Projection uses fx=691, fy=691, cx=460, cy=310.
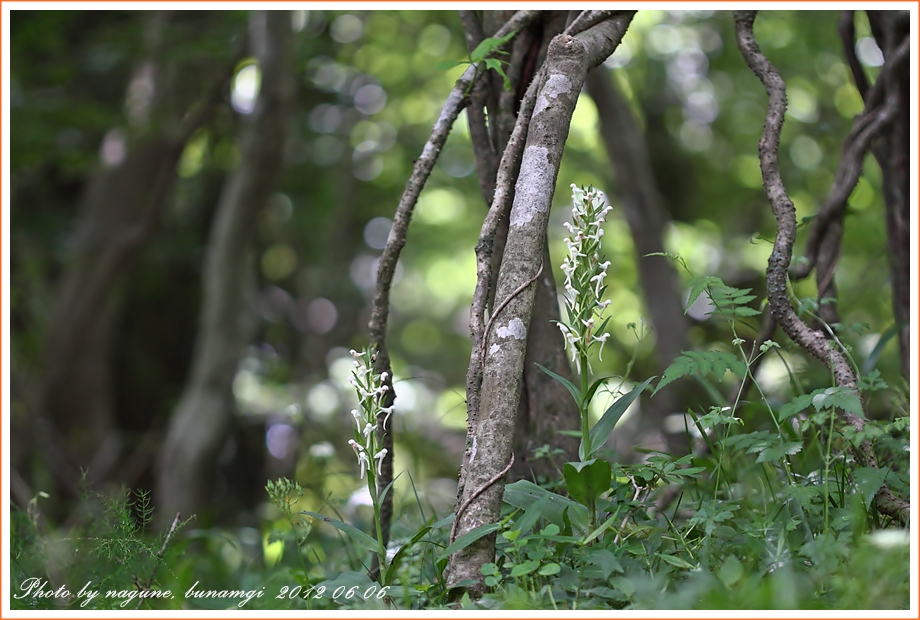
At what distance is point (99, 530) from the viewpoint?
2.55 m

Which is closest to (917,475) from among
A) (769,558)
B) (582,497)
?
(769,558)

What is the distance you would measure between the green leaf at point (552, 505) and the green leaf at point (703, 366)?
0.37 metres

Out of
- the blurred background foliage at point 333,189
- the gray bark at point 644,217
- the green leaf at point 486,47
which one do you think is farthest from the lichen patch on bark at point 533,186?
the blurred background foliage at point 333,189

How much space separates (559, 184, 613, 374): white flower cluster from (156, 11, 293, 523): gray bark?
165 inches

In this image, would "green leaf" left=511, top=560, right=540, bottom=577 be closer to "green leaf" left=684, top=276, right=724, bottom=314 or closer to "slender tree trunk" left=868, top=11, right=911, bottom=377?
"green leaf" left=684, top=276, right=724, bottom=314

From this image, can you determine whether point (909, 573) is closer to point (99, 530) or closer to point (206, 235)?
point (99, 530)

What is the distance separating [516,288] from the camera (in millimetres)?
1763

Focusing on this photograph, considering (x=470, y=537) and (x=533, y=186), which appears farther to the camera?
(x=533, y=186)

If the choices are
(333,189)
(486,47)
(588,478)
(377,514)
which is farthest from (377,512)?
(333,189)

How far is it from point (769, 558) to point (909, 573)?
0.29 m

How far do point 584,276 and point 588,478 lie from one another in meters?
0.50

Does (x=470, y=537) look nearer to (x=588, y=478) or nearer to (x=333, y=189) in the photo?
(x=588, y=478)

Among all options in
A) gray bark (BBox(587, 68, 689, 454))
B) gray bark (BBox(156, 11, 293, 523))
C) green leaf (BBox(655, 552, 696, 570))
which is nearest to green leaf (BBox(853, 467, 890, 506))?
green leaf (BBox(655, 552, 696, 570))

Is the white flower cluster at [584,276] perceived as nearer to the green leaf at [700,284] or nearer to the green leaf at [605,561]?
the green leaf at [700,284]
